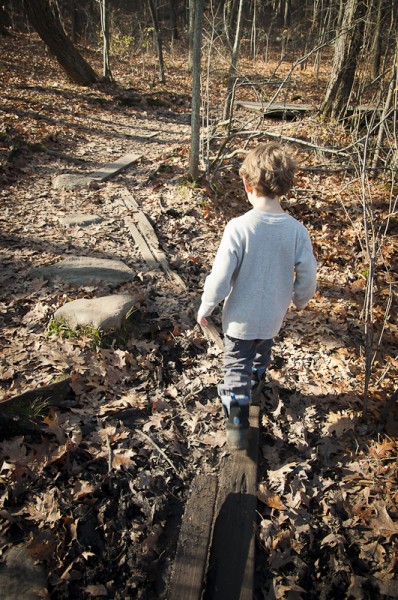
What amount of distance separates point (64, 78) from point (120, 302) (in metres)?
14.2

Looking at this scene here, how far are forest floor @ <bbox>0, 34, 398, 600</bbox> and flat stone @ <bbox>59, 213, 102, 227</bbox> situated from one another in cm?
15

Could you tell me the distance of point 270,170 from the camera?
6.97 ft

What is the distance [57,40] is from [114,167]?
326 inches

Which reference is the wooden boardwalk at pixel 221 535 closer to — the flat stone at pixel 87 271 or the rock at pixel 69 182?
the flat stone at pixel 87 271

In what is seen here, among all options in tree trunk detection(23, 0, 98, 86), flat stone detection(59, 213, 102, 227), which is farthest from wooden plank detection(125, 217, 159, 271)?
tree trunk detection(23, 0, 98, 86)

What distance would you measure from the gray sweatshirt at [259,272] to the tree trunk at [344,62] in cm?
731

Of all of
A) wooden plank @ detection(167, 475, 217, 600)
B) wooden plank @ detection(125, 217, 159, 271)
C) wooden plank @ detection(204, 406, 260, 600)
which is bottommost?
wooden plank @ detection(204, 406, 260, 600)

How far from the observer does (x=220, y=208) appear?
20.9 feet

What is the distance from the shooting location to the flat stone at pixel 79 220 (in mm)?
5715

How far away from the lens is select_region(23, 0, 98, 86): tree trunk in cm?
1220

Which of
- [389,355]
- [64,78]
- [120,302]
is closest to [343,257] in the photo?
[389,355]

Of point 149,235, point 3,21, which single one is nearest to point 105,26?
point 149,235

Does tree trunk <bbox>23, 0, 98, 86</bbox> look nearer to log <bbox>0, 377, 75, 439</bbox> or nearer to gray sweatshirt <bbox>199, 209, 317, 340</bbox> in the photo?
log <bbox>0, 377, 75, 439</bbox>

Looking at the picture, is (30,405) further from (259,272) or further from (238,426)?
(259,272)
